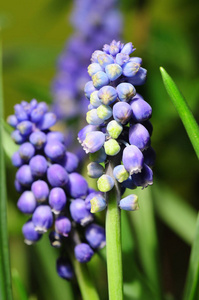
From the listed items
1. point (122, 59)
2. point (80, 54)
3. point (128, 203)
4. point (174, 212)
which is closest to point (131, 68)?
point (122, 59)

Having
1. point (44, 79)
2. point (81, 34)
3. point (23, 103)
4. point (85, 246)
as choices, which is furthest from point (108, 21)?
point (44, 79)

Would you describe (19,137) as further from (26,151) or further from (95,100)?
(95,100)

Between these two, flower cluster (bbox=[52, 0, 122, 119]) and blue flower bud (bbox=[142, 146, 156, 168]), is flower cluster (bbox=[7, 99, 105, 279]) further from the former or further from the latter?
flower cluster (bbox=[52, 0, 122, 119])

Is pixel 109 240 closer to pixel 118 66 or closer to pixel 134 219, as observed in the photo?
pixel 118 66

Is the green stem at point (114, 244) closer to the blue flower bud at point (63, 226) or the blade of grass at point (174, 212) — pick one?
the blue flower bud at point (63, 226)

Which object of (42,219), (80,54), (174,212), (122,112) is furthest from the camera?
(80,54)

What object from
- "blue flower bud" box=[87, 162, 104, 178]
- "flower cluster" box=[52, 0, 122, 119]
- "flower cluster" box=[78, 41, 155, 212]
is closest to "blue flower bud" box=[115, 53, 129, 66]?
"flower cluster" box=[78, 41, 155, 212]
